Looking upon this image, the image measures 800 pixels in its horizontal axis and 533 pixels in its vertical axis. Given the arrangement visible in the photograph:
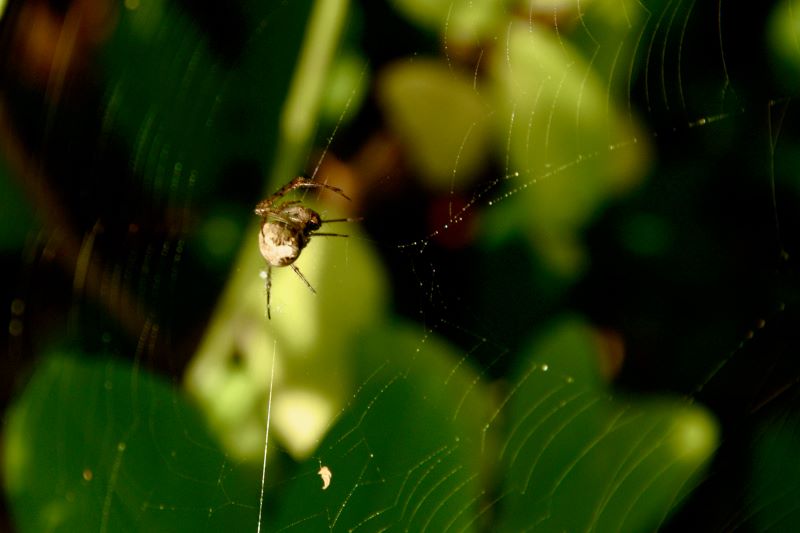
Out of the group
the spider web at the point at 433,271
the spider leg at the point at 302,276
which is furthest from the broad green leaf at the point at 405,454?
the spider leg at the point at 302,276

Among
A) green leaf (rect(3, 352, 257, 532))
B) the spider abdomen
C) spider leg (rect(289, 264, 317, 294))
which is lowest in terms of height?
green leaf (rect(3, 352, 257, 532))

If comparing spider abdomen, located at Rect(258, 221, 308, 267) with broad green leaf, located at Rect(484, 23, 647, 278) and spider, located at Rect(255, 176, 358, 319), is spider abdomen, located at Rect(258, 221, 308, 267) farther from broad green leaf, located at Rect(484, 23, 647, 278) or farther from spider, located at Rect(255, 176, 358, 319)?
broad green leaf, located at Rect(484, 23, 647, 278)

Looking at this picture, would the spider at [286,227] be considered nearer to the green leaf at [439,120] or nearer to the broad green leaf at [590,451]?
the green leaf at [439,120]

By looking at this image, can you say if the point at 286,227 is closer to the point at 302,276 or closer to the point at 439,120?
the point at 302,276

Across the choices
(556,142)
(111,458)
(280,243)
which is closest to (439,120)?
(556,142)

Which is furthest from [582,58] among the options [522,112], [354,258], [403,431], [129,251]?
[129,251]

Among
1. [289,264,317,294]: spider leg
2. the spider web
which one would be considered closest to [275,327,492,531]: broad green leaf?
the spider web
